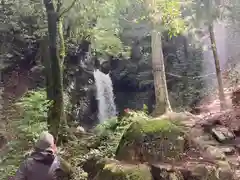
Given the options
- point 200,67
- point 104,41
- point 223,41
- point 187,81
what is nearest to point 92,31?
point 104,41

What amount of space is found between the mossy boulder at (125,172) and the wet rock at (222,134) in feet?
5.67

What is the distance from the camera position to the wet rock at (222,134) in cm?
567

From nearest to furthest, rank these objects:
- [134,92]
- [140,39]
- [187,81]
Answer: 1. [187,81]
2. [140,39]
3. [134,92]

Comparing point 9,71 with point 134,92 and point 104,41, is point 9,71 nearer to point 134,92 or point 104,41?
point 104,41

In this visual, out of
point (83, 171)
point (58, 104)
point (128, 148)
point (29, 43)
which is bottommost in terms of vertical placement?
point (83, 171)

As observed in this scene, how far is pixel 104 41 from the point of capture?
38.2 feet

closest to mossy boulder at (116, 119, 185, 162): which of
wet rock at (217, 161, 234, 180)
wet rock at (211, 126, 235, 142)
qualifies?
wet rock at (217, 161, 234, 180)

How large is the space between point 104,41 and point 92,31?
3.23 feet

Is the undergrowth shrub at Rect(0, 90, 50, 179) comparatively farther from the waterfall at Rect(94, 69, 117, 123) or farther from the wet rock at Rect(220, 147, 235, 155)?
the waterfall at Rect(94, 69, 117, 123)

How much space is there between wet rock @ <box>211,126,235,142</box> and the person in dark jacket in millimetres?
3097

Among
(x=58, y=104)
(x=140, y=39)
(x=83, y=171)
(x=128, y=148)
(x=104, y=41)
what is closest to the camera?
Result: (x=128, y=148)

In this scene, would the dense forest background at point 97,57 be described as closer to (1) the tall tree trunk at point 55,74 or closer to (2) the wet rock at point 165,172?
(1) the tall tree trunk at point 55,74

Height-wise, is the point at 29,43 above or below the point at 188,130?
above

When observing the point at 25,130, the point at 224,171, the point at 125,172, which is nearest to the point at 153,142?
the point at 125,172
